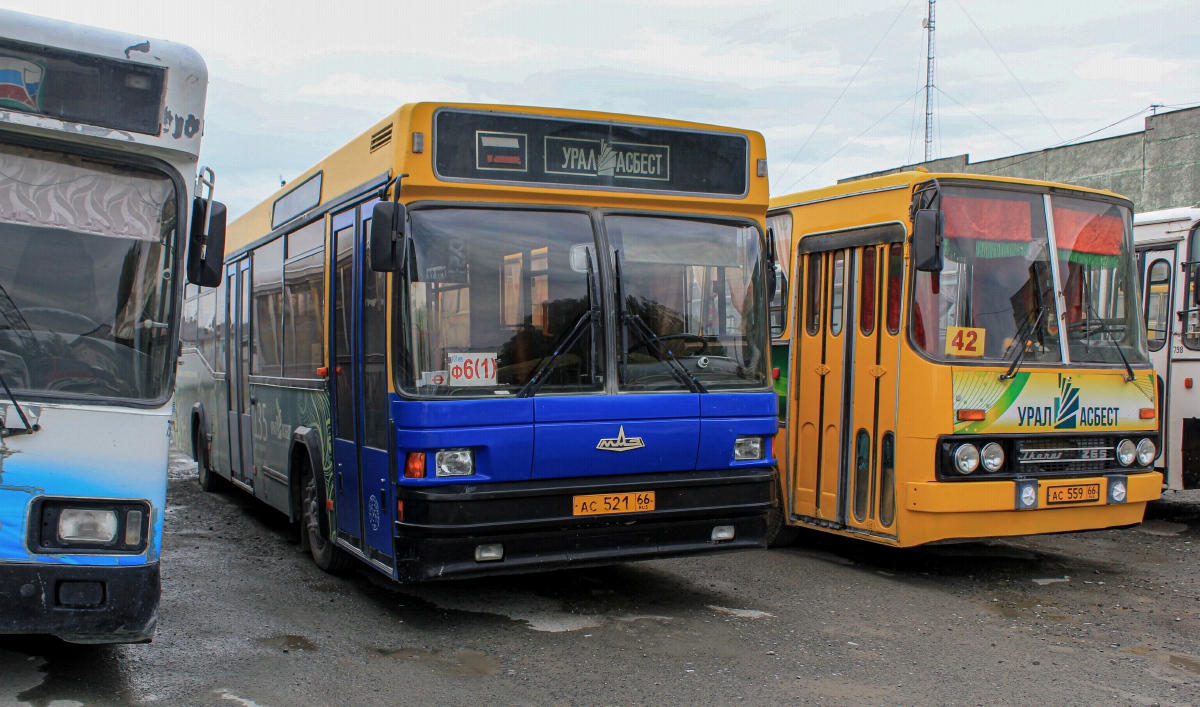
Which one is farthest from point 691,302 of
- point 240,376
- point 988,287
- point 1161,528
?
point 1161,528

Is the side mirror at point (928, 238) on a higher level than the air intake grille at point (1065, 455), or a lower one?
higher

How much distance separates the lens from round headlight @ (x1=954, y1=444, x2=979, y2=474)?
7.56 m

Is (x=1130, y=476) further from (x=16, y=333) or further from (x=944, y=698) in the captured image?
(x=16, y=333)

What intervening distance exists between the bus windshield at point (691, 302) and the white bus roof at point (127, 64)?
8.24ft

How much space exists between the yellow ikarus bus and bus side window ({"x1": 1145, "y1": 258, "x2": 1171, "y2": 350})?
209 centimetres

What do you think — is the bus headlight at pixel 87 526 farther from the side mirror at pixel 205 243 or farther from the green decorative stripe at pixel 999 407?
the green decorative stripe at pixel 999 407

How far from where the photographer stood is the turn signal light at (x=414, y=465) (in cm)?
611

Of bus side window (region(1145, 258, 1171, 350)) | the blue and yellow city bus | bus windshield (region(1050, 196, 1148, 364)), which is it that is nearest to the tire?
the blue and yellow city bus

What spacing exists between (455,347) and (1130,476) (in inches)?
204

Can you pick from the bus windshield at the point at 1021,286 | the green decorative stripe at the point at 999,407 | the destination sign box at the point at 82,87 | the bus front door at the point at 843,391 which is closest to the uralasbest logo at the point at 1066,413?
the green decorative stripe at the point at 999,407

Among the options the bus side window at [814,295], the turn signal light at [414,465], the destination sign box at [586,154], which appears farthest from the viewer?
the bus side window at [814,295]

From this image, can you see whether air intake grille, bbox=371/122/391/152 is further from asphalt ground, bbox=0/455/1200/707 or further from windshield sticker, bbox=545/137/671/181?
asphalt ground, bbox=0/455/1200/707

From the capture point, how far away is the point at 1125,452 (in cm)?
816

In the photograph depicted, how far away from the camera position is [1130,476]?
8.15m
